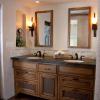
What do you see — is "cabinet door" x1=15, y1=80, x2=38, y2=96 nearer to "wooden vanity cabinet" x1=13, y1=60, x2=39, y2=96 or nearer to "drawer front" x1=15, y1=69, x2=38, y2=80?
"wooden vanity cabinet" x1=13, y1=60, x2=39, y2=96

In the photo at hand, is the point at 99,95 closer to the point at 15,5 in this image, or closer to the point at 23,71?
the point at 23,71

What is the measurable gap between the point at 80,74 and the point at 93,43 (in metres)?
0.88

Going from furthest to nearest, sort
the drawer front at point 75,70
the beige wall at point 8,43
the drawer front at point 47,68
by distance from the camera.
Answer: the beige wall at point 8,43, the drawer front at point 47,68, the drawer front at point 75,70

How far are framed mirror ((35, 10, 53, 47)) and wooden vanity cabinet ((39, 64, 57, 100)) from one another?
843 mm

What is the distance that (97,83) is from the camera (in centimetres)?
202

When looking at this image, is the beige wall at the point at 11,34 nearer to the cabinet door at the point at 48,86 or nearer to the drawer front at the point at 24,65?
the drawer front at the point at 24,65

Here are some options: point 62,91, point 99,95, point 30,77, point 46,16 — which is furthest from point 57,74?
point 46,16

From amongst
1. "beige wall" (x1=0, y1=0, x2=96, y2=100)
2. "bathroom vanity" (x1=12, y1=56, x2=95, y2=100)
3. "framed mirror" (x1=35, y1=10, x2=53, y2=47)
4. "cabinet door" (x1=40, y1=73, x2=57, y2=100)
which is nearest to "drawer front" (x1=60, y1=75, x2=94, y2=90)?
"bathroom vanity" (x1=12, y1=56, x2=95, y2=100)

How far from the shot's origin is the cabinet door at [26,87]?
11.1 feet

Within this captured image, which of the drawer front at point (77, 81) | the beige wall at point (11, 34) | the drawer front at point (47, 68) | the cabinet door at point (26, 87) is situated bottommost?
the cabinet door at point (26, 87)

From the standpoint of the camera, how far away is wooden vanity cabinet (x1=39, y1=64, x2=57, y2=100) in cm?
316

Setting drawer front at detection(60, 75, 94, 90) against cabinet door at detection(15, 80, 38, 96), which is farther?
cabinet door at detection(15, 80, 38, 96)

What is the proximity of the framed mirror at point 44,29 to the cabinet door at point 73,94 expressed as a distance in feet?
4.04

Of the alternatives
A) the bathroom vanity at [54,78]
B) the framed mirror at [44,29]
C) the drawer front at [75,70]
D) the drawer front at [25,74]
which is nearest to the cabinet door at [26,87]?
the bathroom vanity at [54,78]
